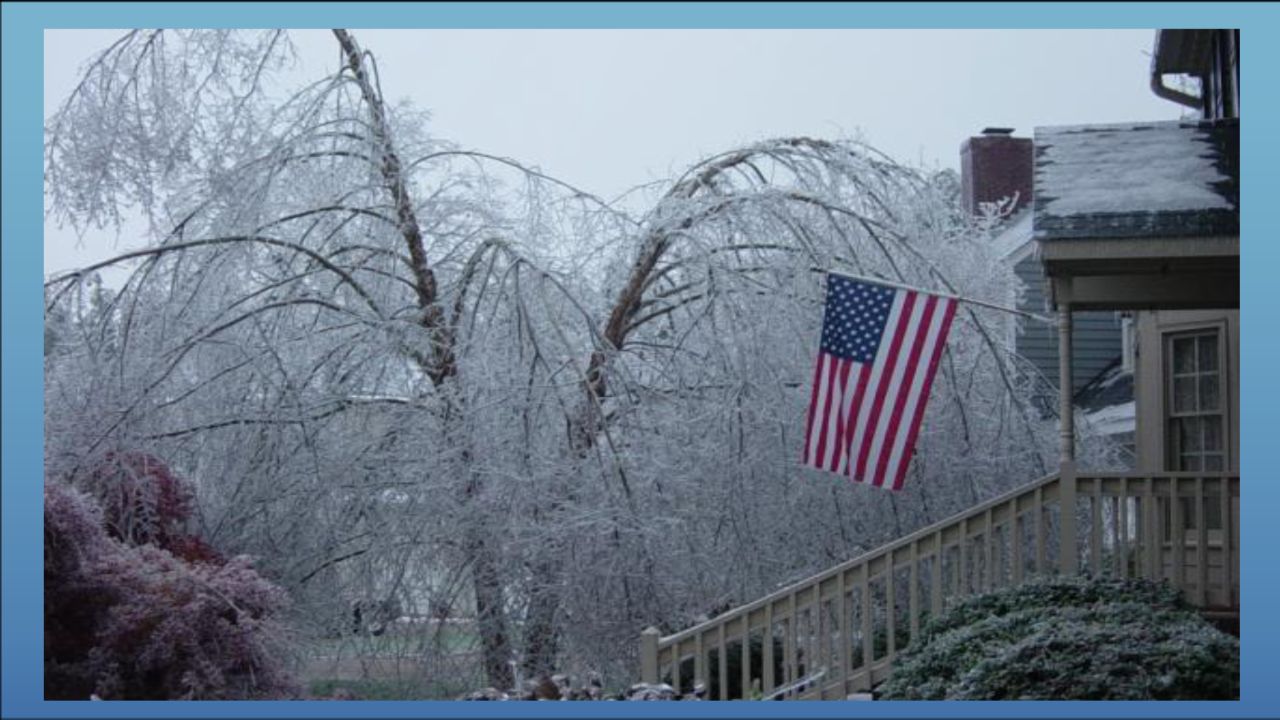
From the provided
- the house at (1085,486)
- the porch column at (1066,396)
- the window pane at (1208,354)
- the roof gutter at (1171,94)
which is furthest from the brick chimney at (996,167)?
the porch column at (1066,396)

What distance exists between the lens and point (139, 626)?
8.87 metres

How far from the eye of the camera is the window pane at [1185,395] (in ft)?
38.6

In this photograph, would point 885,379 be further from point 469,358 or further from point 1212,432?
point 1212,432

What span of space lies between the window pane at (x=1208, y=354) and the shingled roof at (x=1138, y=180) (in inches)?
73.1

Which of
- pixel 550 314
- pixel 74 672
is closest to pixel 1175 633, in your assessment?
pixel 550 314

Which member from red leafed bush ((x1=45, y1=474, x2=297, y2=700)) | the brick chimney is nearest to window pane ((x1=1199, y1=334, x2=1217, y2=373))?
the brick chimney

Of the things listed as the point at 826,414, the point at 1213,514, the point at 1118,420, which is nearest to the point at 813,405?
the point at 826,414

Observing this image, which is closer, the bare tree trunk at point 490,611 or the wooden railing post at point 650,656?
the wooden railing post at point 650,656

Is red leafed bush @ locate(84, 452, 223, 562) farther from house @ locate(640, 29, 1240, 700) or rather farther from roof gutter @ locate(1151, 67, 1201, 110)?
roof gutter @ locate(1151, 67, 1201, 110)

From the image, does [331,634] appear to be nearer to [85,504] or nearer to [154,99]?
[85,504]

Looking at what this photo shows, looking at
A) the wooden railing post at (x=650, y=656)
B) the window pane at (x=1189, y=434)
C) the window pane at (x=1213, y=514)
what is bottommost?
the wooden railing post at (x=650, y=656)

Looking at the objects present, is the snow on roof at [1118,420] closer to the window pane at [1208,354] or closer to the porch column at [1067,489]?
the window pane at [1208,354]

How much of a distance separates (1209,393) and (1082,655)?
14.6ft

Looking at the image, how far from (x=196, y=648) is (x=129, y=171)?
360 cm
